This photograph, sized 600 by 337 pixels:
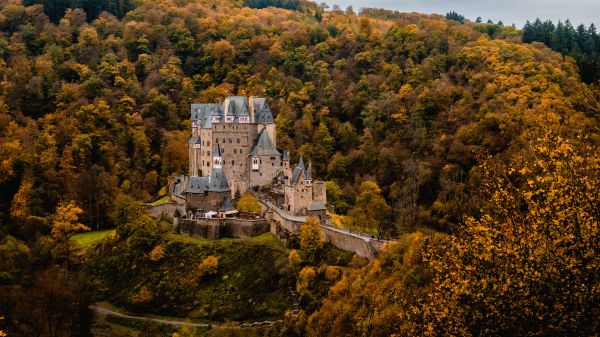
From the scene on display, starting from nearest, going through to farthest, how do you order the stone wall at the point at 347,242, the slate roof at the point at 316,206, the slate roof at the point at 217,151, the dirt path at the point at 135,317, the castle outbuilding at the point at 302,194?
the stone wall at the point at 347,242 < the dirt path at the point at 135,317 < the slate roof at the point at 316,206 < the castle outbuilding at the point at 302,194 < the slate roof at the point at 217,151

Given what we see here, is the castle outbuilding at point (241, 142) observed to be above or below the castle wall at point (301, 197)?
above

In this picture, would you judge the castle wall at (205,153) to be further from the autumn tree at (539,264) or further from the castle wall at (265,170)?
the autumn tree at (539,264)

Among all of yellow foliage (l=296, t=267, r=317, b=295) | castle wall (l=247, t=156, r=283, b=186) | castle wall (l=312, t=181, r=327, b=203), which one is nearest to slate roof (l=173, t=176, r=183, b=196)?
castle wall (l=247, t=156, r=283, b=186)

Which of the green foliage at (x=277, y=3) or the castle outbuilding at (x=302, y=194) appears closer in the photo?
the castle outbuilding at (x=302, y=194)

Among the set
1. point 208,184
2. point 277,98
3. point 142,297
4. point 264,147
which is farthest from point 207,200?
point 277,98

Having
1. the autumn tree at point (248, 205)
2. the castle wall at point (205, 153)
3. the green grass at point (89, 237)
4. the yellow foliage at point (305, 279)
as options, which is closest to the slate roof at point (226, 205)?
the autumn tree at point (248, 205)

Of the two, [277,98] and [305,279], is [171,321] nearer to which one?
[305,279]

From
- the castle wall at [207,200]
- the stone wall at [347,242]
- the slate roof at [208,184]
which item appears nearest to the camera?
the stone wall at [347,242]

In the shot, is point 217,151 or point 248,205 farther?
point 217,151
